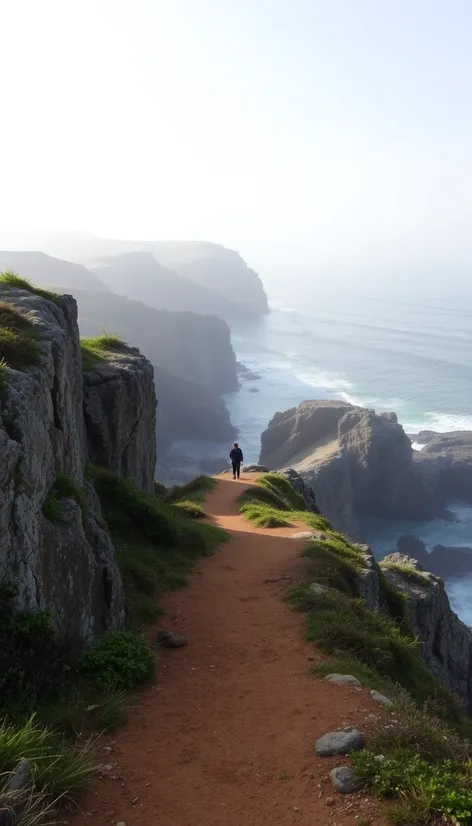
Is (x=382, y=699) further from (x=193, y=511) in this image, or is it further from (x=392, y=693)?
(x=193, y=511)

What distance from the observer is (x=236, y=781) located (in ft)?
26.6

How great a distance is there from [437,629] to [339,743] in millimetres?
19017

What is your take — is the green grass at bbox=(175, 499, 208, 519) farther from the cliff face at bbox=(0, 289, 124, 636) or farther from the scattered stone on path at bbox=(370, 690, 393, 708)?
the scattered stone on path at bbox=(370, 690, 393, 708)

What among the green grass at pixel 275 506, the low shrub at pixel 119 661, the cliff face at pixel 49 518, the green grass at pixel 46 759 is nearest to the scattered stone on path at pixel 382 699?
the low shrub at pixel 119 661

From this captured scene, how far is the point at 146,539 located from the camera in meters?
18.3

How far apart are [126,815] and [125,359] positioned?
20163 mm

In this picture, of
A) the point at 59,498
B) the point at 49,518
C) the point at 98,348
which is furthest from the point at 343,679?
the point at 98,348

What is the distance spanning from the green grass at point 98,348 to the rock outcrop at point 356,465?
57289 mm

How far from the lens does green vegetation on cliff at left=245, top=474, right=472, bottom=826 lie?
22.2 feet

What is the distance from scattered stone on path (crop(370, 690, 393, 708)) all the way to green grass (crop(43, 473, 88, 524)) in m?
5.84

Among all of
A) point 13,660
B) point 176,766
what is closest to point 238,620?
point 176,766

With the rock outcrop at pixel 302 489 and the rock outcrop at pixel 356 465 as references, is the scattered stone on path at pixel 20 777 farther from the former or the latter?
the rock outcrop at pixel 356 465

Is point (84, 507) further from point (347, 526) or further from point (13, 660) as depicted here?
point (347, 526)

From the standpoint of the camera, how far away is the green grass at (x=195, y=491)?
31125mm
